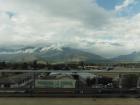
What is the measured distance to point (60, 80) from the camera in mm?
11555

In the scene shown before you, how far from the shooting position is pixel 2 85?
11539 millimetres

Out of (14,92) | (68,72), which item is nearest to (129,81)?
(68,72)

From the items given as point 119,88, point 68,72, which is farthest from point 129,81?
point 68,72

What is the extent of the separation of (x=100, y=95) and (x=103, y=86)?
459 millimetres

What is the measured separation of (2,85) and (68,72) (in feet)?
8.10

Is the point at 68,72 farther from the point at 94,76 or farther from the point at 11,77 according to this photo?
the point at 11,77

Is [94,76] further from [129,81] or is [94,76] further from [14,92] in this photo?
[14,92]
